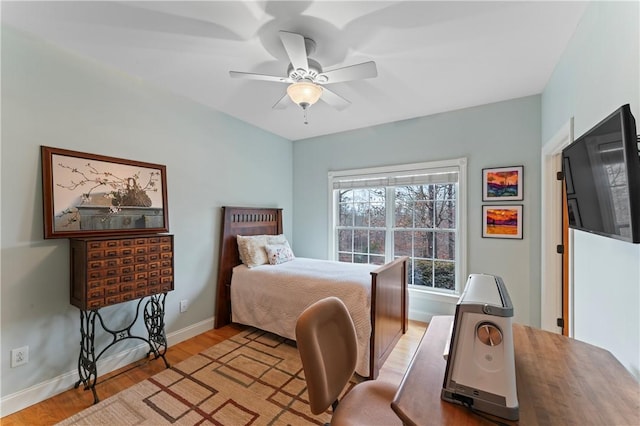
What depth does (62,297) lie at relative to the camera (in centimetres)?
210

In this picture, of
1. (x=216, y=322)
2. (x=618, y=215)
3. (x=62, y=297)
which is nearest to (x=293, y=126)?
(x=216, y=322)

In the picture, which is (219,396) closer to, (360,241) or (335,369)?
(335,369)

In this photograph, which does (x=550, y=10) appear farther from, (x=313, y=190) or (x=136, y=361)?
(x=136, y=361)

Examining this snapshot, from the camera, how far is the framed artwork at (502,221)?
9.59 ft

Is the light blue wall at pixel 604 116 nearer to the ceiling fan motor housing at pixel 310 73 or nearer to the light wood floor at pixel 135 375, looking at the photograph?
the light wood floor at pixel 135 375

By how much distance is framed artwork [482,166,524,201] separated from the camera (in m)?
2.92

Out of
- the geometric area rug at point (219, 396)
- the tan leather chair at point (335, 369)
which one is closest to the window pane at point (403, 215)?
the geometric area rug at point (219, 396)

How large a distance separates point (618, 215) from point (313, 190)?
3621 millimetres

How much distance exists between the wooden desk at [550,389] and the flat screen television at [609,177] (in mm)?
515

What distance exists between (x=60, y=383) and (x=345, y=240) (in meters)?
3.32

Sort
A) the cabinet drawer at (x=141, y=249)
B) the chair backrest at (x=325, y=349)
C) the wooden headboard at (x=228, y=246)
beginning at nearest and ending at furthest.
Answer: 1. the chair backrest at (x=325, y=349)
2. the cabinet drawer at (x=141, y=249)
3. the wooden headboard at (x=228, y=246)

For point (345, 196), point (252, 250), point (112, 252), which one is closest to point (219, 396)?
point (112, 252)

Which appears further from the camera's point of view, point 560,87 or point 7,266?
point 560,87

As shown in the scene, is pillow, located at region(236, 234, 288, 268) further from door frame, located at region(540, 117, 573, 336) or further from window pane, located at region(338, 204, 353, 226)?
door frame, located at region(540, 117, 573, 336)
